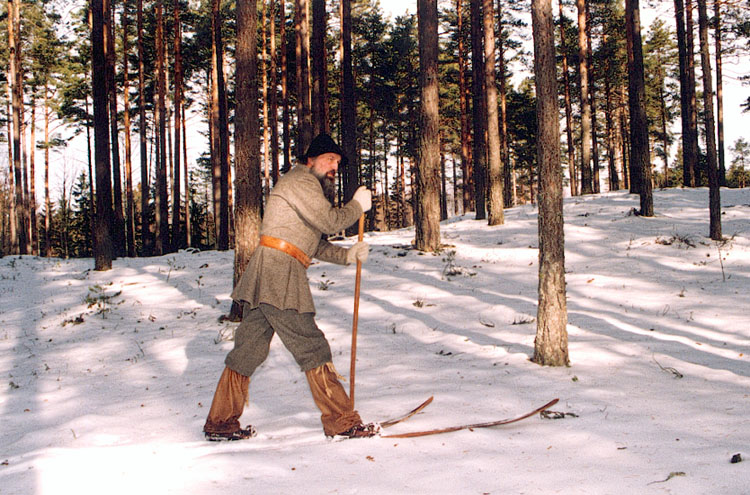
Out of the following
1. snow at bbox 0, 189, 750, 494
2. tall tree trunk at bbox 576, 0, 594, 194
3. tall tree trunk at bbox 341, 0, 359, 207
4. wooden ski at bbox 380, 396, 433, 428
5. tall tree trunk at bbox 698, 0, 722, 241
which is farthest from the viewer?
tall tree trunk at bbox 576, 0, 594, 194

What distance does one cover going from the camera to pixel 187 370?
6.41 meters

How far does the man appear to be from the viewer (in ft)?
12.5

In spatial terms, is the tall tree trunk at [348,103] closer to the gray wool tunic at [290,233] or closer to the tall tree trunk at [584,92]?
the tall tree trunk at [584,92]

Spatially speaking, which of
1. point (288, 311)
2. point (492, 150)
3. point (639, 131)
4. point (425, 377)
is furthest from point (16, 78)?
point (288, 311)

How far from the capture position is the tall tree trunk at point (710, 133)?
10672 millimetres

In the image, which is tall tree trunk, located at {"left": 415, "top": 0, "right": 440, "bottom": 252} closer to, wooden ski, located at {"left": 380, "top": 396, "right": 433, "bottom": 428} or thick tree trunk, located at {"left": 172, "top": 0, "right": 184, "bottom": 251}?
wooden ski, located at {"left": 380, "top": 396, "right": 433, "bottom": 428}

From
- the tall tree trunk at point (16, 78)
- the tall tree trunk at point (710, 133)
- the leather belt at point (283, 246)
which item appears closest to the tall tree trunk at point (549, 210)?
the leather belt at point (283, 246)

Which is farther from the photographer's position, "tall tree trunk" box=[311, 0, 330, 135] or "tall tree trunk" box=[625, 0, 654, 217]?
"tall tree trunk" box=[311, 0, 330, 135]

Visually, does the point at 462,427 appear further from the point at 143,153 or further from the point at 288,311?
the point at 143,153

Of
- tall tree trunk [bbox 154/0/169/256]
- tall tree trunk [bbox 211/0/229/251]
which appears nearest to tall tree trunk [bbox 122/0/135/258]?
tall tree trunk [bbox 154/0/169/256]

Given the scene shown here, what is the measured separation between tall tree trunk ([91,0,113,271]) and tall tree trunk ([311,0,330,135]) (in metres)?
6.34

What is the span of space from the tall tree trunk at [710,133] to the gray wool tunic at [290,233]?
9.85 metres

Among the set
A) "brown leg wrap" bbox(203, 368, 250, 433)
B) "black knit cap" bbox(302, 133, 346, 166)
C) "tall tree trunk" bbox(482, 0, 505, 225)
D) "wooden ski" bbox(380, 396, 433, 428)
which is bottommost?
"wooden ski" bbox(380, 396, 433, 428)

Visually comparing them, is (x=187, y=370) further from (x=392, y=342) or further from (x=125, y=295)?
(x=125, y=295)
